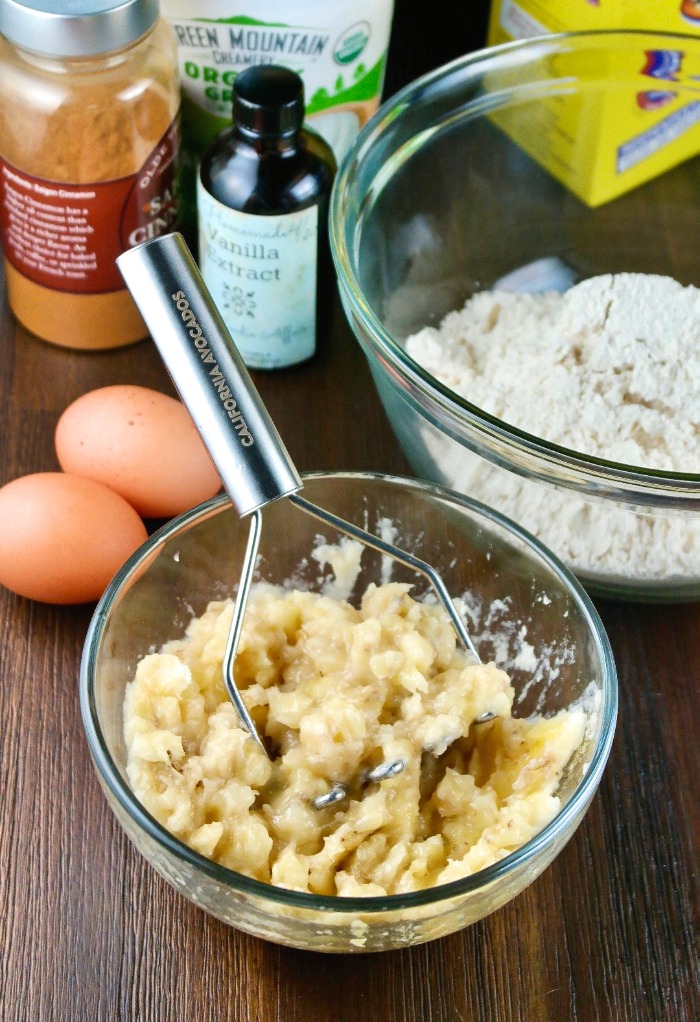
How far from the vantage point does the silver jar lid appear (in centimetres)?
104

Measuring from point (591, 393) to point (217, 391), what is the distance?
0.43 m

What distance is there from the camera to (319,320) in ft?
4.31

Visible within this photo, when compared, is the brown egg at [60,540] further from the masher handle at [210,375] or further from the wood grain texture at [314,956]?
the masher handle at [210,375]

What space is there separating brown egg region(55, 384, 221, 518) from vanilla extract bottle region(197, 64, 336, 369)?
7.0 inches

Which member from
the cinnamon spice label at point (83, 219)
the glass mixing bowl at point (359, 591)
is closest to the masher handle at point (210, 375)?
the glass mixing bowl at point (359, 591)

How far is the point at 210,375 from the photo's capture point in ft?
2.72

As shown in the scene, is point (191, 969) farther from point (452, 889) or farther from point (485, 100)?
point (485, 100)

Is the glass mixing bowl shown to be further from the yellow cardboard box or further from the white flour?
the yellow cardboard box

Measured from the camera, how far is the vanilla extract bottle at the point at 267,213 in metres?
1.12

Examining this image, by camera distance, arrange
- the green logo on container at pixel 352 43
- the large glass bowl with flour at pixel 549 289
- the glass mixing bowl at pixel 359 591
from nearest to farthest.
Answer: the glass mixing bowl at pixel 359 591 → the large glass bowl with flour at pixel 549 289 → the green logo on container at pixel 352 43

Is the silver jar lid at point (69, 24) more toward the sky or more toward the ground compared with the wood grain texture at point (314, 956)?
more toward the sky

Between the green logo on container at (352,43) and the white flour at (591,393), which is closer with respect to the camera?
the white flour at (591,393)

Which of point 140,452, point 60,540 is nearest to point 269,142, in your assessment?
point 140,452

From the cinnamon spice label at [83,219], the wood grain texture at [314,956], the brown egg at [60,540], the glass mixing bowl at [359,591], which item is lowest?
the wood grain texture at [314,956]
